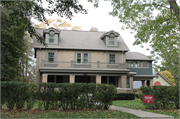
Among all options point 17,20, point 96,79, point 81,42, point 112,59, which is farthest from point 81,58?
point 17,20

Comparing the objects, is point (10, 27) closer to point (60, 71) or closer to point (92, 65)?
point (60, 71)

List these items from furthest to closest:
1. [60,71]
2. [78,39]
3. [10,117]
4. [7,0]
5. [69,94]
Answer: [78,39], [60,71], [69,94], [7,0], [10,117]

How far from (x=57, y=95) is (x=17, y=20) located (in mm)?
4967

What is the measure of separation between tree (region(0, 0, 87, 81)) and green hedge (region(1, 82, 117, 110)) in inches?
118

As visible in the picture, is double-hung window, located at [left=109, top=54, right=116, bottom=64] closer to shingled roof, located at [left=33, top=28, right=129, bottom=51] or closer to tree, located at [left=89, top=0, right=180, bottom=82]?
shingled roof, located at [left=33, top=28, right=129, bottom=51]

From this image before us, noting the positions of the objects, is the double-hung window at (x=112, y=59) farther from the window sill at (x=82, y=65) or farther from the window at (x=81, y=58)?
the window at (x=81, y=58)

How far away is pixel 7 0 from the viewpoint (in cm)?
857

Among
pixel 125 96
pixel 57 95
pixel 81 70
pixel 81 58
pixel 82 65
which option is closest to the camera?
pixel 57 95

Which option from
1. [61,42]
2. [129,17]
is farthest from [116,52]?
[129,17]

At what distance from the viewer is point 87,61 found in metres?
24.1

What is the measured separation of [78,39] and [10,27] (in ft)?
36.1

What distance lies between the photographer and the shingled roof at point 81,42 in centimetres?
2358

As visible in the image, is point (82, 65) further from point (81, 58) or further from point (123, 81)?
point (123, 81)

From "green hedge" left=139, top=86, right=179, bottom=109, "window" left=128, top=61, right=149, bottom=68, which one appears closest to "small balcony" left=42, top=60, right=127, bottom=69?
"window" left=128, top=61, right=149, bottom=68
